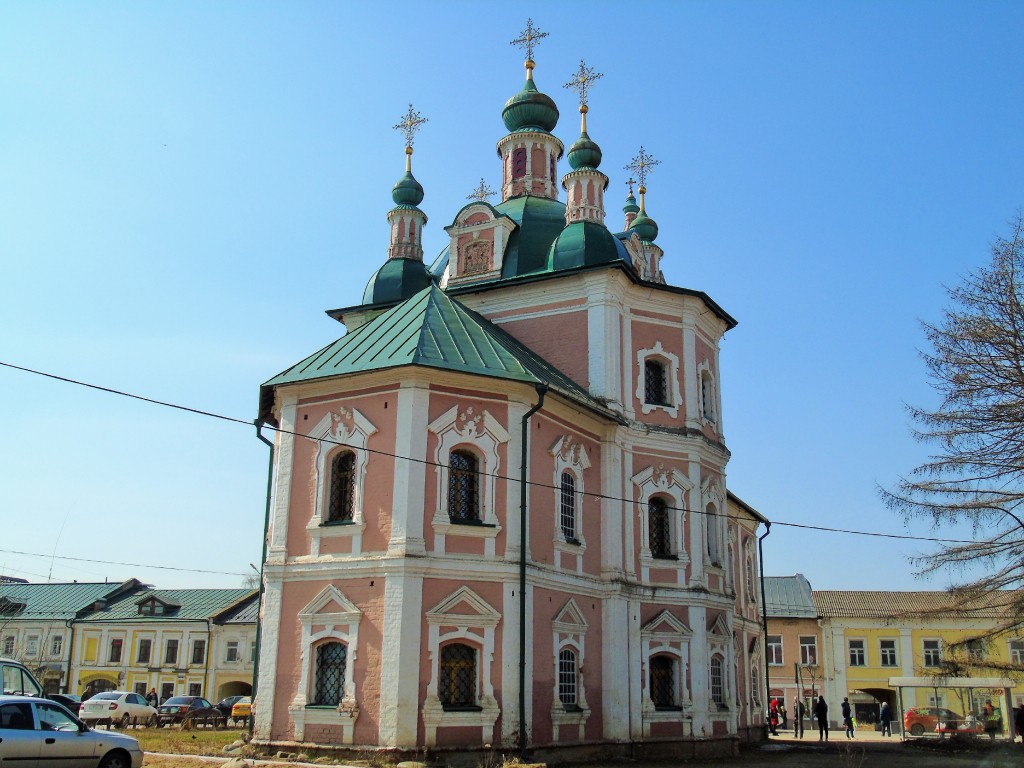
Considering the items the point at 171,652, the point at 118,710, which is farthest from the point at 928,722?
the point at 171,652

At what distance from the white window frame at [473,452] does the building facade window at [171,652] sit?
3234 centimetres

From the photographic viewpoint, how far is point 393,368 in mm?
17812

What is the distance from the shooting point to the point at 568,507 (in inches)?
789

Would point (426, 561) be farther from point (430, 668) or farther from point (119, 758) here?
point (119, 758)

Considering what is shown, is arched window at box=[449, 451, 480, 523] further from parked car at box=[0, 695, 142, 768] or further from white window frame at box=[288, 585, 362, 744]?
parked car at box=[0, 695, 142, 768]

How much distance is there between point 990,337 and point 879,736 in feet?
72.9

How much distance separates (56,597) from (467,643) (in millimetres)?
39514

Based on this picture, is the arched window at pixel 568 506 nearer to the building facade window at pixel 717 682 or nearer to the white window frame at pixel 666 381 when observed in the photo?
the white window frame at pixel 666 381

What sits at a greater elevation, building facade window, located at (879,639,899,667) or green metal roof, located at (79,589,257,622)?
green metal roof, located at (79,589,257,622)

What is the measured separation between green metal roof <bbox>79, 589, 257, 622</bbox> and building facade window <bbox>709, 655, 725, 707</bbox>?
Result: 96.9 feet

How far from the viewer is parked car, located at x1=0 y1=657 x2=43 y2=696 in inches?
695

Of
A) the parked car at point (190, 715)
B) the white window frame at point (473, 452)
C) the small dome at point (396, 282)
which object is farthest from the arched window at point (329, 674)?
the parked car at point (190, 715)

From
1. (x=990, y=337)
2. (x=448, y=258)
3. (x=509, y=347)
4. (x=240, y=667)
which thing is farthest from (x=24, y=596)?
(x=990, y=337)

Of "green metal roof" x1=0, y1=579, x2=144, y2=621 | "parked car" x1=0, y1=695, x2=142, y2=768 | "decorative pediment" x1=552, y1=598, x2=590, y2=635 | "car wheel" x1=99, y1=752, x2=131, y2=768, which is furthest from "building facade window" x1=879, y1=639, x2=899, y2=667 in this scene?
"car wheel" x1=99, y1=752, x2=131, y2=768
